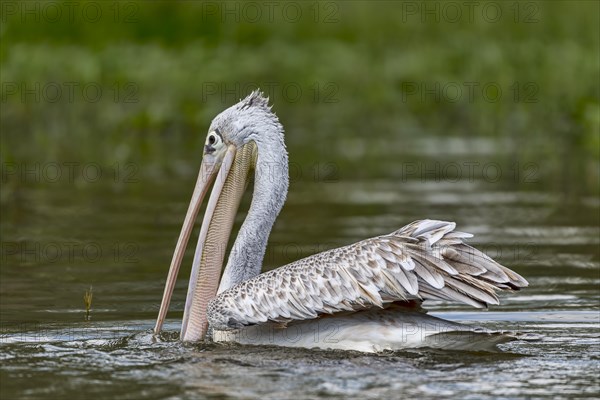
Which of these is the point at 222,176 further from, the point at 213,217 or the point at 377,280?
the point at 377,280

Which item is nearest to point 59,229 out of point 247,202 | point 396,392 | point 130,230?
point 130,230

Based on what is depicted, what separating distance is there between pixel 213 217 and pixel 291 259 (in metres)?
2.43

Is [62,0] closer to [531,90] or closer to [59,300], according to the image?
[531,90]

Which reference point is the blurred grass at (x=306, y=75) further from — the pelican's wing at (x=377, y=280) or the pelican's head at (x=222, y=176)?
the pelican's wing at (x=377, y=280)

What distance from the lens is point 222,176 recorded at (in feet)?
27.5

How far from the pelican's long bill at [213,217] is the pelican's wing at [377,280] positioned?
53 cm

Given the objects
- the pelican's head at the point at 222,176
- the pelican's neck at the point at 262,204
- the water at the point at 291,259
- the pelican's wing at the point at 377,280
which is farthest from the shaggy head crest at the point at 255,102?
the water at the point at 291,259

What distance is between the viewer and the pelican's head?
26.7ft

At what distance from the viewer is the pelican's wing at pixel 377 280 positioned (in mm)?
7160

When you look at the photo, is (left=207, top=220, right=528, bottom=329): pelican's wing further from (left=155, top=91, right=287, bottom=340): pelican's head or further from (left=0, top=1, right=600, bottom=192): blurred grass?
(left=0, top=1, right=600, bottom=192): blurred grass

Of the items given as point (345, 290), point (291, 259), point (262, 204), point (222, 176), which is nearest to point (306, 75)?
point (291, 259)

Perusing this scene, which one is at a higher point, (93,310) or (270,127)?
(270,127)

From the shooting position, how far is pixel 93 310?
8.91m

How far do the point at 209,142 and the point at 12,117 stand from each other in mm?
12918
